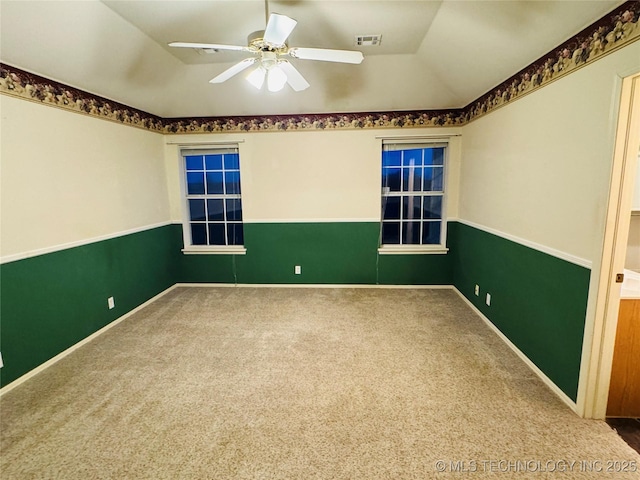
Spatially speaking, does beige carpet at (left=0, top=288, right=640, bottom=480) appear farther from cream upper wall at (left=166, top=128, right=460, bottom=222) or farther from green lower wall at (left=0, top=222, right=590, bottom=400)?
cream upper wall at (left=166, top=128, right=460, bottom=222)

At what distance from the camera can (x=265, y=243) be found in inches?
175

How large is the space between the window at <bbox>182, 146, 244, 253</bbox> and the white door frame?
12.9 feet

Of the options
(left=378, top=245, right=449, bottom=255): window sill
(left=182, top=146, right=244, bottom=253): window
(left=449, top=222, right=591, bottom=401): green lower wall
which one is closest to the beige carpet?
(left=449, top=222, right=591, bottom=401): green lower wall

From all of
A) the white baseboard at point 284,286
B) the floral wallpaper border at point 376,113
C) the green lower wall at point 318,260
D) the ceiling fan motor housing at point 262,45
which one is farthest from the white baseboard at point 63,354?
the ceiling fan motor housing at point 262,45

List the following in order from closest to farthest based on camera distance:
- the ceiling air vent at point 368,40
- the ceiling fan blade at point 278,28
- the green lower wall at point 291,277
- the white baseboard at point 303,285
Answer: the ceiling fan blade at point 278,28 < the green lower wall at point 291,277 < the ceiling air vent at point 368,40 < the white baseboard at point 303,285

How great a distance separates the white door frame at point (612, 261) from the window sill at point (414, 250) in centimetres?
241

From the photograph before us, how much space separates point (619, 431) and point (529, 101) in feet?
7.96

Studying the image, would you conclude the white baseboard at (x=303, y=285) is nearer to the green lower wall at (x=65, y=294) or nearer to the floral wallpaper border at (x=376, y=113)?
the green lower wall at (x=65, y=294)

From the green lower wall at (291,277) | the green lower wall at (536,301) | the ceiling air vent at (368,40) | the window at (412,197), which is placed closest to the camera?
the green lower wall at (536,301)

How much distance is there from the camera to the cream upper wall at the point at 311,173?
13.5 ft

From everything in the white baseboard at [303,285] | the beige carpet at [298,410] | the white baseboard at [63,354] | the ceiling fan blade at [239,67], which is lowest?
the beige carpet at [298,410]

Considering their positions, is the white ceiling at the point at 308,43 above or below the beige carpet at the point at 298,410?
above

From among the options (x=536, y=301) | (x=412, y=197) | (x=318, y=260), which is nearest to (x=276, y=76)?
(x=536, y=301)

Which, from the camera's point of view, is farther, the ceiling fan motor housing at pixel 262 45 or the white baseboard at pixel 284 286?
the white baseboard at pixel 284 286
